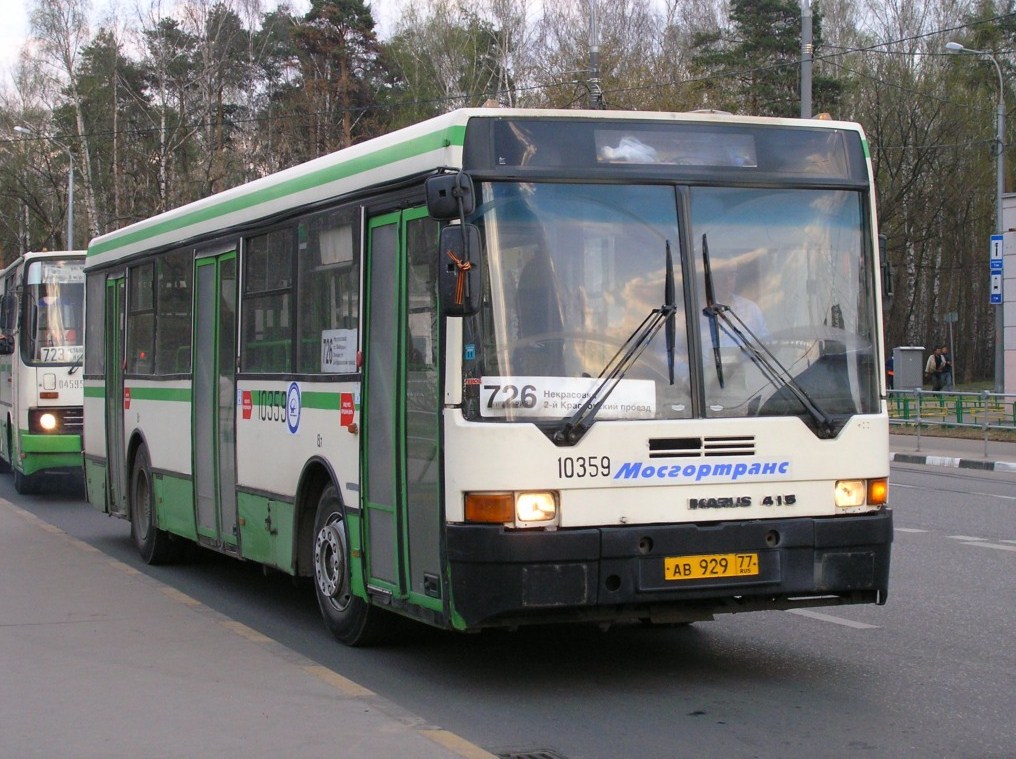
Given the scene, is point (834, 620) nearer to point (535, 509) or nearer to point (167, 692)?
point (535, 509)

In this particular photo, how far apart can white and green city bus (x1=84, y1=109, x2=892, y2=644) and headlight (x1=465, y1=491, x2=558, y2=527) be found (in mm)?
15

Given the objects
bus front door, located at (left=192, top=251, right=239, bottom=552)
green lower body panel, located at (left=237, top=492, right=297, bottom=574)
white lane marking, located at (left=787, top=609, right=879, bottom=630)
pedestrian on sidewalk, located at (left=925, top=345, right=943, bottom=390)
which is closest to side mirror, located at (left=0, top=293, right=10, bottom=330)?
bus front door, located at (left=192, top=251, right=239, bottom=552)

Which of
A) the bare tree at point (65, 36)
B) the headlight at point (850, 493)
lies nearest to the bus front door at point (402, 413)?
the headlight at point (850, 493)

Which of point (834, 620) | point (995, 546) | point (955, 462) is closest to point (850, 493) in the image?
point (834, 620)

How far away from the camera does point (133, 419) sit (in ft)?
44.0

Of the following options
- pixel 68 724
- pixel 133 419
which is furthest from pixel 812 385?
pixel 133 419

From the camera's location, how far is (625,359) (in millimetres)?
7344

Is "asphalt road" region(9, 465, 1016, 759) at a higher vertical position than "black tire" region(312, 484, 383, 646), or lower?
lower

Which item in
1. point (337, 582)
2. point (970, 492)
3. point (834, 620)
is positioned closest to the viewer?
point (337, 582)

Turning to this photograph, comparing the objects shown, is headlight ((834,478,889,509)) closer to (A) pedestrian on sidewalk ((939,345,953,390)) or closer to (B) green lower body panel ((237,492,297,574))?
(B) green lower body panel ((237,492,297,574))

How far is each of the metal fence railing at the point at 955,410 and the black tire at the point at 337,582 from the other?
55.0 ft

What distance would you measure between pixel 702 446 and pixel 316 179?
3220 mm

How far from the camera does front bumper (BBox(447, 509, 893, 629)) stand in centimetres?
711

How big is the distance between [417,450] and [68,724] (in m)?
2.11
